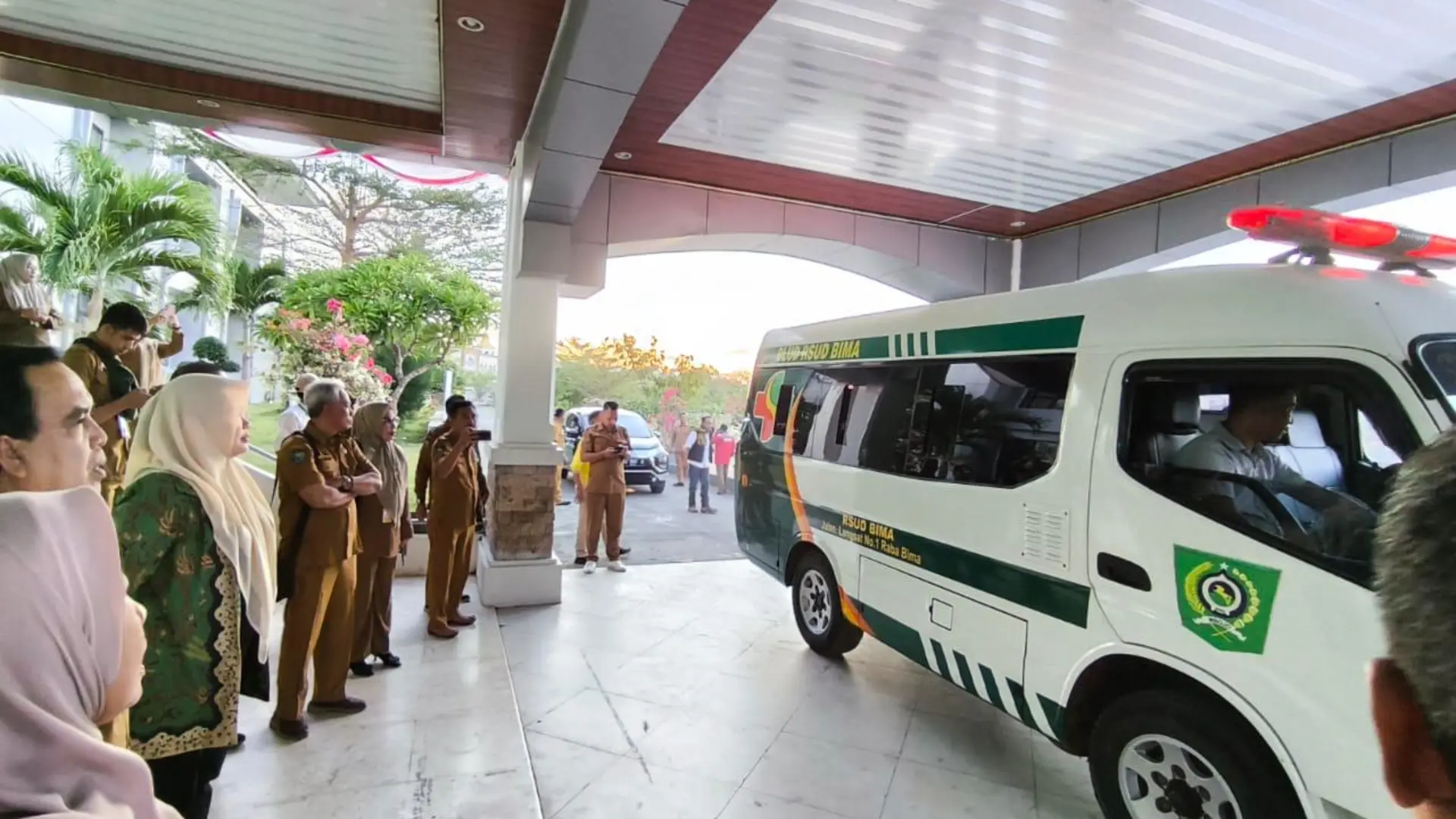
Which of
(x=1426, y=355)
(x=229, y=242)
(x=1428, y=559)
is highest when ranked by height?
(x=229, y=242)

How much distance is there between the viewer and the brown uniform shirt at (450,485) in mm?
4625

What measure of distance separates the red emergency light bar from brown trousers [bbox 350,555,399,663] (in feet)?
14.8

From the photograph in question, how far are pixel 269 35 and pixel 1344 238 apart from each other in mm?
5287

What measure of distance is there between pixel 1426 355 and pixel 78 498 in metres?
3.25

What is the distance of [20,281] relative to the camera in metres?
3.15

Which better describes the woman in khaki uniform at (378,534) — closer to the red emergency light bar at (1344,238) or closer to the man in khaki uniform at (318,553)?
the man in khaki uniform at (318,553)

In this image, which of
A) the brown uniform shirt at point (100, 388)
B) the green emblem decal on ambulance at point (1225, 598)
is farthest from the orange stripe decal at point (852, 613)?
the brown uniform shirt at point (100, 388)

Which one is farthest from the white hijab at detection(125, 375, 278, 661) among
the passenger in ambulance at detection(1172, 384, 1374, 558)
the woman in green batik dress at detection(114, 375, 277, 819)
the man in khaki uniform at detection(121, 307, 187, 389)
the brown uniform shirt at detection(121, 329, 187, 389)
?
the passenger in ambulance at detection(1172, 384, 1374, 558)

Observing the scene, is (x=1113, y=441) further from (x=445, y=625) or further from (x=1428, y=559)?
(x=445, y=625)

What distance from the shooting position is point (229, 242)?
7648 mm

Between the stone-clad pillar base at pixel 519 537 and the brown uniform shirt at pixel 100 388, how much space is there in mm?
2253

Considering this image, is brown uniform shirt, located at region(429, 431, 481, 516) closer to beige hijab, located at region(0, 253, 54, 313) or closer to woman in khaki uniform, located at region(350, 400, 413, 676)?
woman in khaki uniform, located at region(350, 400, 413, 676)

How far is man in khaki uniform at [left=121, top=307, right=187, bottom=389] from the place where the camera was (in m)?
3.99

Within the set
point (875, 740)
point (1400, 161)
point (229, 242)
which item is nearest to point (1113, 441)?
point (875, 740)
